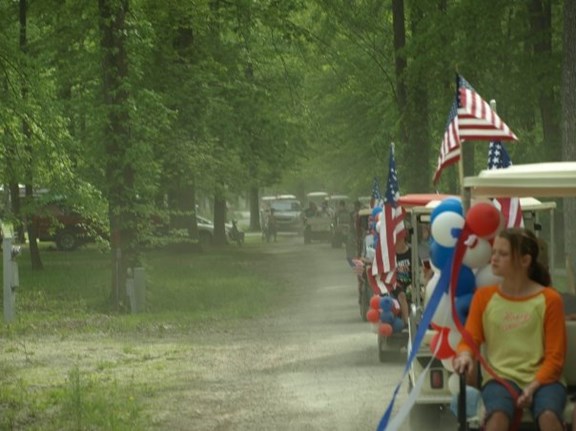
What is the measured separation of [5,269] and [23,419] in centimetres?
1029

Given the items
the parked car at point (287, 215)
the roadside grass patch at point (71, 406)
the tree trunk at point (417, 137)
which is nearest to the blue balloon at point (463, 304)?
the roadside grass patch at point (71, 406)

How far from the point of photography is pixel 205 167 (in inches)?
1363

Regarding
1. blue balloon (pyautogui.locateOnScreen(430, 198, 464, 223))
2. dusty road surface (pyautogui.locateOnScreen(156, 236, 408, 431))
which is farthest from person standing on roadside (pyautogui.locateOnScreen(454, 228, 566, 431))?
dusty road surface (pyautogui.locateOnScreen(156, 236, 408, 431))

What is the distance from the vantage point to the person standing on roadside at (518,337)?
7965mm

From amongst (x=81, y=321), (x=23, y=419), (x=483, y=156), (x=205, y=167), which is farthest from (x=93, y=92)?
(x=23, y=419)

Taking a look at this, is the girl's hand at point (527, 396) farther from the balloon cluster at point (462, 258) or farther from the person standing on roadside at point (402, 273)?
the person standing on roadside at point (402, 273)

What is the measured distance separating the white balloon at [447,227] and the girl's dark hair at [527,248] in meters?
0.67

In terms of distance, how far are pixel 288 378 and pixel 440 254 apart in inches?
274

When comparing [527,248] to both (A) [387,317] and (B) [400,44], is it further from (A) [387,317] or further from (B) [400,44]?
(B) [400,44]

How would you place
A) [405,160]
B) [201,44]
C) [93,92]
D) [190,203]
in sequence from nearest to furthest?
[93,92] → [405,160] → [201,44] → [190,203]

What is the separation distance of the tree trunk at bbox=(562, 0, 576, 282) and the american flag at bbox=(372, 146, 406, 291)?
681 cm

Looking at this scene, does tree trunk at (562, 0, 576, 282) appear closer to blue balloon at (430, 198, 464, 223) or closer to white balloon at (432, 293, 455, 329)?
blue balloon at (430, 198, 464, 223)

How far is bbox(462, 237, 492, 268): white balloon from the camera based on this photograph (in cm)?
866

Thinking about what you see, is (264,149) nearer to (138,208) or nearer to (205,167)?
(205,167)
